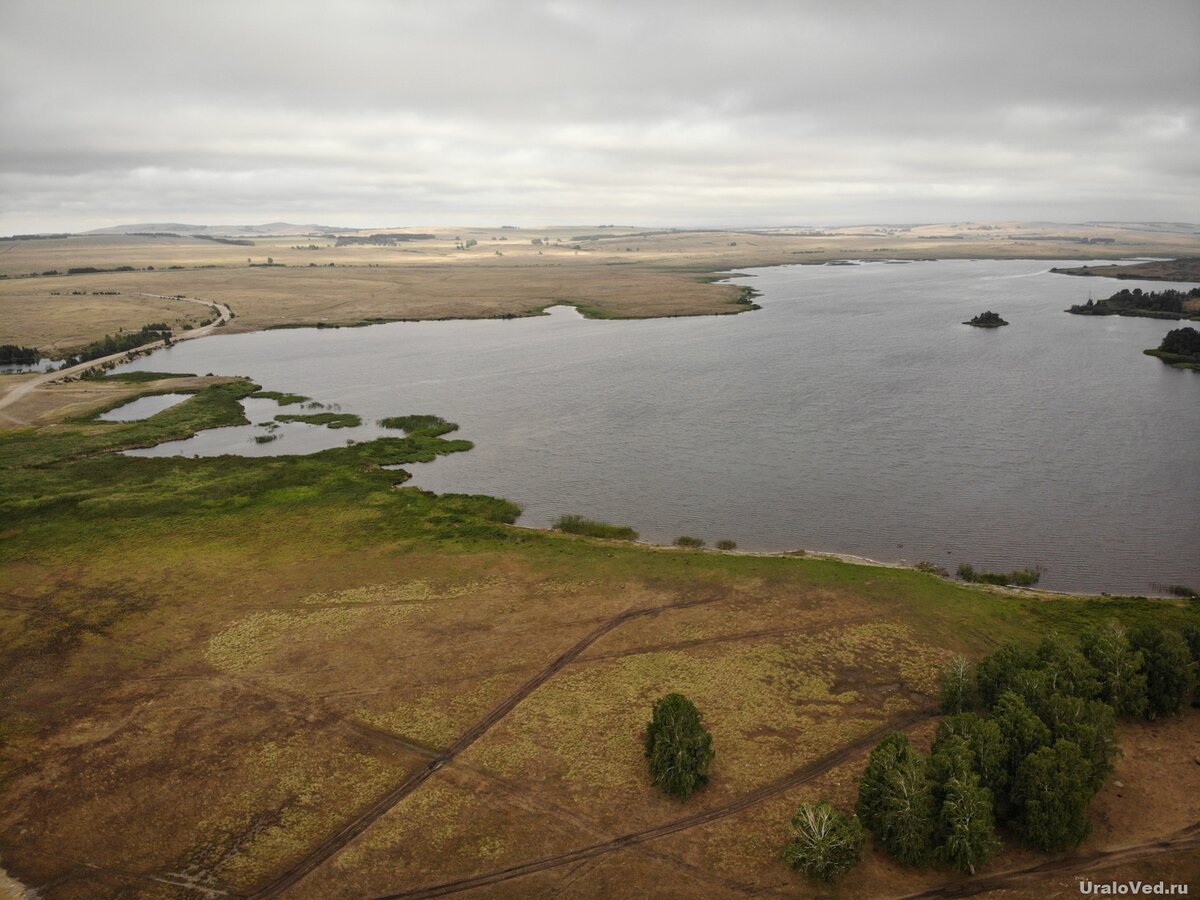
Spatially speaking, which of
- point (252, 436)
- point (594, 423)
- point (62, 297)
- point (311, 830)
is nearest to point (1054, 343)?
point (594, 423)

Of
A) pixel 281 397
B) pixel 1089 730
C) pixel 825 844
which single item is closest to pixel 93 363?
pixel 281 397

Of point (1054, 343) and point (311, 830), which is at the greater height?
point (1054, 343)

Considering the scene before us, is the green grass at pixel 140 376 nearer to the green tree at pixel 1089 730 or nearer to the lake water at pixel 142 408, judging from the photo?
the lake water at pixel 142 408

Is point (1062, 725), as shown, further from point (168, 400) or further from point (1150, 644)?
point (168, 400)

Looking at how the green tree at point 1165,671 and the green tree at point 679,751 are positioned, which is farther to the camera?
the green tree at point 1165,671

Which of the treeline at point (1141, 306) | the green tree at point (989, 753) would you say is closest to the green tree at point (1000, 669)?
the green tree at point (989, 753)

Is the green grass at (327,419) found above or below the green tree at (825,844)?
above

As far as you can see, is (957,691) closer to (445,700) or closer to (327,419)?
(445,700)
